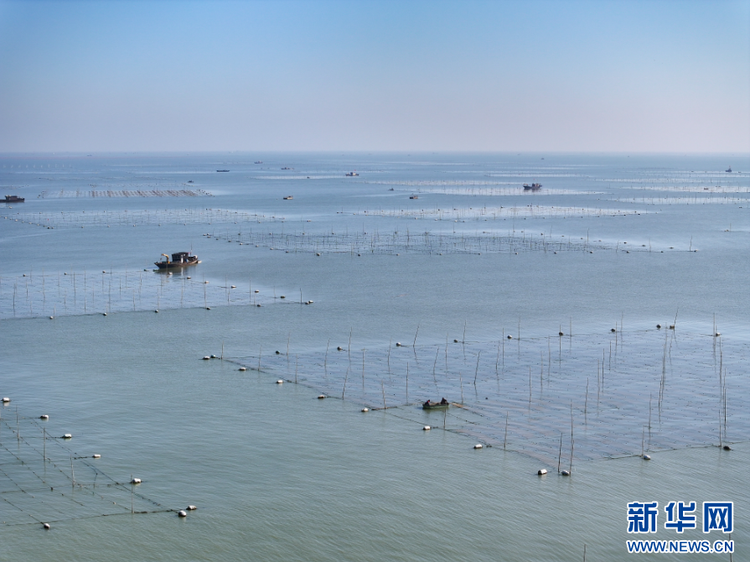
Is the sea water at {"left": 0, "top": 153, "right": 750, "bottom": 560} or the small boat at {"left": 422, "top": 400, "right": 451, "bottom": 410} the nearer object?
the sea water at {"left": 0, "top": 153, "right": 750, "bottom": 560}

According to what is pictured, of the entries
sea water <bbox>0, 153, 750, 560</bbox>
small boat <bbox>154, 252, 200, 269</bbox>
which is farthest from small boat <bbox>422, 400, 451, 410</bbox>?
small boat <bbox>154, 252, 200, 269</bbox>

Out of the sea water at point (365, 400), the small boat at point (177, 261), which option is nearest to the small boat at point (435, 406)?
the sea water at point (365, 400)

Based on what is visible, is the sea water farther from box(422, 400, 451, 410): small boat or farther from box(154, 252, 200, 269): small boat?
box(154, 252, 200, 269): small boat

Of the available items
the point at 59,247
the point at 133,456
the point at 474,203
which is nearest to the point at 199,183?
the point at 474,203

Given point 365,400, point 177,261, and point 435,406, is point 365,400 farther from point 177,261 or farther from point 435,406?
point 177,261

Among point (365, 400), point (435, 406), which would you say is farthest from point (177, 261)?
point (435, 406)
